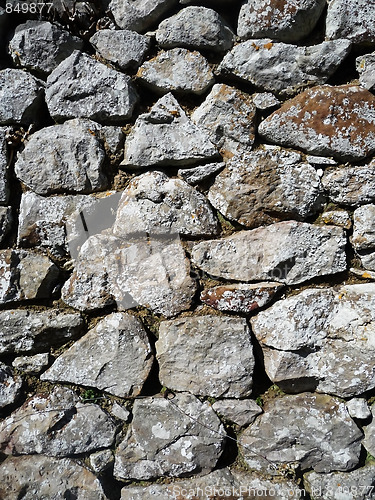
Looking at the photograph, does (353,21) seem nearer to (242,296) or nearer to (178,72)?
(178,72)

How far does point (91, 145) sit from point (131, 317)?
2.82 feet

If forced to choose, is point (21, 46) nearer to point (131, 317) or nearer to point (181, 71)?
point (181, 71)

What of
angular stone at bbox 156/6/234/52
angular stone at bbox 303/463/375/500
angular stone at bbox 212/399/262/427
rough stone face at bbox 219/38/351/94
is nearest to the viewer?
angular stone at bbox 303/463/375/500

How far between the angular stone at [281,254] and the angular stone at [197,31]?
0.94 metres

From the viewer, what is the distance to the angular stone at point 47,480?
186cm

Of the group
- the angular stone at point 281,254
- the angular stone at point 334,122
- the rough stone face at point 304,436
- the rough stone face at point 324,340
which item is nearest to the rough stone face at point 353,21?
the angular stone at point 334,122

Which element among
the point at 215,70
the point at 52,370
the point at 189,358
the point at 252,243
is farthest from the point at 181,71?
the point at 52,370

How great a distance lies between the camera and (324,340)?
5.90 ft

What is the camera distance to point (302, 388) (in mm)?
1835

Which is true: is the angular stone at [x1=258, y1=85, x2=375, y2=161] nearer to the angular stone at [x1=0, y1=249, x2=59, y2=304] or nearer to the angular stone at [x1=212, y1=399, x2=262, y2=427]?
the angular stone at [x1=212, y1=399, x2=262, y2=427]

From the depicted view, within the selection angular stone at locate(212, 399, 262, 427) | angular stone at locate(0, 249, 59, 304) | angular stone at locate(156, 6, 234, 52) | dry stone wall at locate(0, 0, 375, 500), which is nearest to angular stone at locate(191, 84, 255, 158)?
Answer: dry stone wall at locate(0, 0, 375, 500)

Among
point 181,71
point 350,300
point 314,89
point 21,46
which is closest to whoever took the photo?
point 350,300

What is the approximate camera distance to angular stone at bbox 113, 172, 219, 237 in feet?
6.50

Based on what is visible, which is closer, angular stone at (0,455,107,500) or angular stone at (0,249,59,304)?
angular stone at (0,455,107,500)
